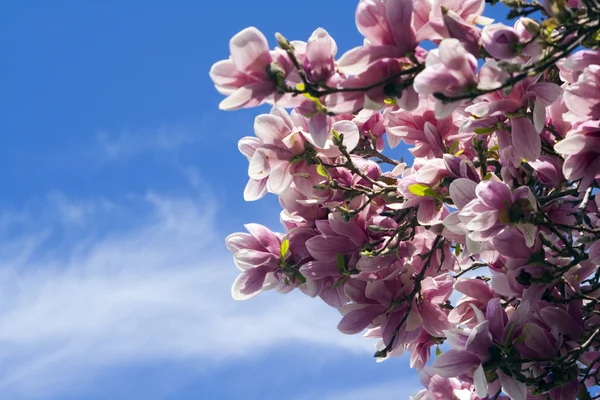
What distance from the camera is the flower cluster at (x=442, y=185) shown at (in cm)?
186

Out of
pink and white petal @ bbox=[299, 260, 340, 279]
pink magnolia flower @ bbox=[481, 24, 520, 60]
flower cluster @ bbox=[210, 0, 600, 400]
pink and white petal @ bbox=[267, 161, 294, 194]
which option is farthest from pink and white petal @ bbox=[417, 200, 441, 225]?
pink magnolia flower @ bbox=[481, 24, 520, 60]

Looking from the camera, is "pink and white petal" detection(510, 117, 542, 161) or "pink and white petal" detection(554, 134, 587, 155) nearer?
"pink and white petal" detection(554, 134, 587, 155)

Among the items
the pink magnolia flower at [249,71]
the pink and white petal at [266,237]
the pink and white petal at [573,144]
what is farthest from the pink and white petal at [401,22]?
the pink and white petal at [266,237]

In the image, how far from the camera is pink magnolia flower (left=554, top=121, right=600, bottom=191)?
79.0 inches

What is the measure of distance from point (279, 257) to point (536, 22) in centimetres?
115

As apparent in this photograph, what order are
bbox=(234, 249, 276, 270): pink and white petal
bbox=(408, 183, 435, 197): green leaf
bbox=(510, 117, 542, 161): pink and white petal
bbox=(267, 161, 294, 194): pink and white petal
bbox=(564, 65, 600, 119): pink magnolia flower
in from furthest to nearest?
bbox=(234, 249, 276, 270): pink and white petal
bbox=(267, 161, 294, 194): pink and white petal
bbox=(408, 183, 435, 197): green leaf
bbox=(510, 117, 542, 161): pink and white petal
bbox=(564, 65, 600, 119): pink magnolia flower

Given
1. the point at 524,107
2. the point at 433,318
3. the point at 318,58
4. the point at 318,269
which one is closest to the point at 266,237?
the point at 318,269

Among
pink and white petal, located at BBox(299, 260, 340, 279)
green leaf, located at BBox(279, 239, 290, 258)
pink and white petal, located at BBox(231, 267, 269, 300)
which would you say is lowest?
pink and white petal, located at BBox(299, 260, 340, 279)

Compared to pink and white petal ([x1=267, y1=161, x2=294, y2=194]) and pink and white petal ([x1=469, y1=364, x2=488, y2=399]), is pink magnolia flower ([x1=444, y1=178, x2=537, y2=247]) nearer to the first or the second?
pink and white petal ([x1=469, y1=364, x2=488, y2=399])

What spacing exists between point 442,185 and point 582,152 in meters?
0.44

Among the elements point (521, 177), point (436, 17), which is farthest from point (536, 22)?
point (521, 177)

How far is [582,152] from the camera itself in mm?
2043

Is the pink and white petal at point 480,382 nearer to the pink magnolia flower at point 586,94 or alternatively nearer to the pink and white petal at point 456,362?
the pink and white petal at point 456,362

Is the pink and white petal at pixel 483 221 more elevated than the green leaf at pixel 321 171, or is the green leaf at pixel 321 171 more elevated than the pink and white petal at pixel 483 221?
the green leaf at pixel 321 171
